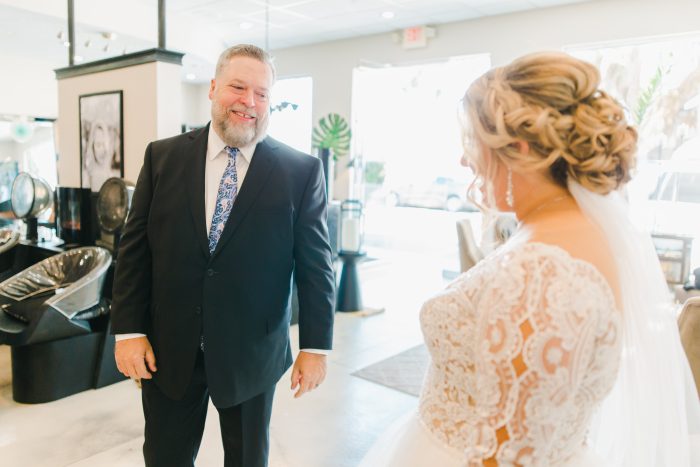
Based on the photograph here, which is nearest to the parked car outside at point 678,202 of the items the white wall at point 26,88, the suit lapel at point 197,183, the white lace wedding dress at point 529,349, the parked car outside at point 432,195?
the parked car outside at point 432,195

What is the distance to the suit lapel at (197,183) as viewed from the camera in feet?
5.56

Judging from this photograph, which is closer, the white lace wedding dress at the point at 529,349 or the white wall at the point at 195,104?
the white lace wedding dress at the point at 529,349

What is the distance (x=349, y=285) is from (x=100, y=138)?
2.74 m

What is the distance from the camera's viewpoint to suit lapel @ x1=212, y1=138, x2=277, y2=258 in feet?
5.55

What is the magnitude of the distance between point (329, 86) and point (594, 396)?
337 inches

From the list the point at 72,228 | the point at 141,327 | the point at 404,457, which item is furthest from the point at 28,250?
the point at 404,457

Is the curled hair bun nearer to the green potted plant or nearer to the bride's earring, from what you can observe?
the bride's earring

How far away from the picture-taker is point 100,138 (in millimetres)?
4578

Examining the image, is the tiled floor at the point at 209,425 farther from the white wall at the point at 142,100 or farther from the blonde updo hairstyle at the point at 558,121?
the blonde updo hairstyle at the point at 558,121

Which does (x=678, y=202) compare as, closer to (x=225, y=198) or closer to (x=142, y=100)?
(x=142, y=100)

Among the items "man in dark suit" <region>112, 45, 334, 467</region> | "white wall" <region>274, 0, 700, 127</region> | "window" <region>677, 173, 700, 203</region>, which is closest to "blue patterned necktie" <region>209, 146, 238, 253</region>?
"man in dark suit" <region>112, 45, 334, 467</region>

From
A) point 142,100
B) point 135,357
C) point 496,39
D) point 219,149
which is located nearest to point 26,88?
point 142,100

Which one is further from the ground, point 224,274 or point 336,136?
point 336,136

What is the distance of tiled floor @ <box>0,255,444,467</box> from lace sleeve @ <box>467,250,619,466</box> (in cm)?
200
